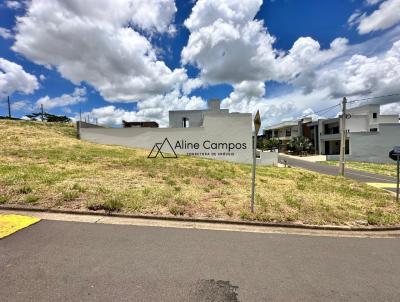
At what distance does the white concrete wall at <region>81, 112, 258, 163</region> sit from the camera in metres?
23.8

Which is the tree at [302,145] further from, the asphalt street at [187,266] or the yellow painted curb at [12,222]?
the yellow painted curb at [12,222]

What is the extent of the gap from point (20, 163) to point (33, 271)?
383 inches

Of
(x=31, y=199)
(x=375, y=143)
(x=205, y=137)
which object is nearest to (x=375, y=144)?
(x=375, y=143)

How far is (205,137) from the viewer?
23906 mm

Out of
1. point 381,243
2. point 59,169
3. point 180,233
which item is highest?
point 59,169

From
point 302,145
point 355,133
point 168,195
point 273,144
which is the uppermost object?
point 355,133

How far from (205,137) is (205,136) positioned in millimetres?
98

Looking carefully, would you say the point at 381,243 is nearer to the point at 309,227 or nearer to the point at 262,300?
the point at 309,227

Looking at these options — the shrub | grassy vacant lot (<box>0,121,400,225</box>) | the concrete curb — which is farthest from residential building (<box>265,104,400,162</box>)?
the shrub

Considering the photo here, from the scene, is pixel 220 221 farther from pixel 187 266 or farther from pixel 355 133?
pixel 355 133

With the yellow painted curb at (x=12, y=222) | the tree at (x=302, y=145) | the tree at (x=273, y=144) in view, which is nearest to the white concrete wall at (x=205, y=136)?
the yellow painted curb at (x=12, y=222)

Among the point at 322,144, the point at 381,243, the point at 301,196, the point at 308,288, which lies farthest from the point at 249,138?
the point at 322,144

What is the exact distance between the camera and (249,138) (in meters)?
24.4

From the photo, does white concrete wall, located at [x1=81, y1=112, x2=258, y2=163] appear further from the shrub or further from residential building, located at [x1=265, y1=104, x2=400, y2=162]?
the shrub
